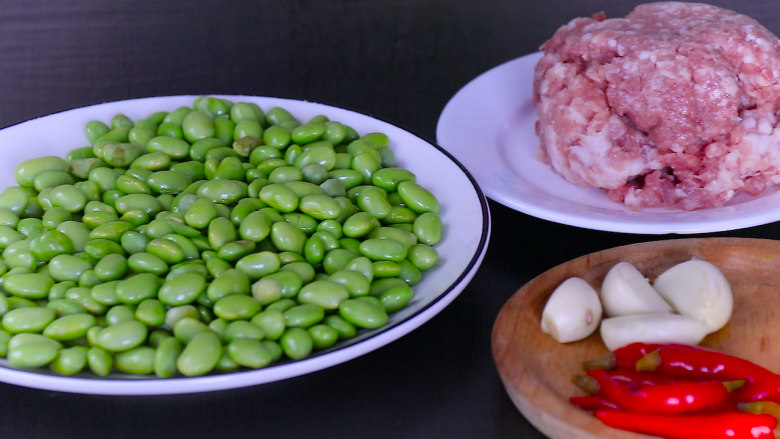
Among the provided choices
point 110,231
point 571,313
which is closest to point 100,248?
point 110,231

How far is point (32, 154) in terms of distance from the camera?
1929mm

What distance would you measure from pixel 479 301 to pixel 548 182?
424mm

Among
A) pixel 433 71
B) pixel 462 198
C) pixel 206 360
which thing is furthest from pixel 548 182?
pixel 206 360

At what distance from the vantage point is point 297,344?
50.9 inches

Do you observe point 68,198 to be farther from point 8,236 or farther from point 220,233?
point 220,233

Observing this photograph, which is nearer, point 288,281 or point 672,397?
point 672,397

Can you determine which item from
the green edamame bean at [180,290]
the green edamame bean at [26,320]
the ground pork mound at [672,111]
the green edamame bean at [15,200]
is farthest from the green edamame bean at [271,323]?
the ground pork mound at [672,111]

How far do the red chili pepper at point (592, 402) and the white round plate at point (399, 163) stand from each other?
0.82 ft

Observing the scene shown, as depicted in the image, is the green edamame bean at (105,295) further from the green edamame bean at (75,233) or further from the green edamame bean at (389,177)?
the green edamame bean at (389,177)

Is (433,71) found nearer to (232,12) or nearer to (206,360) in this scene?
(232,12)

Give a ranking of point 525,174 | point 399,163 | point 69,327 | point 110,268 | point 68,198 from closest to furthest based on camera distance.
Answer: point 69,327 → point 110,268 → point 68,198 → point 399,163 → point 525,174

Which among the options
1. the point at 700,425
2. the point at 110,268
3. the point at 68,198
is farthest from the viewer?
the point at 68,198

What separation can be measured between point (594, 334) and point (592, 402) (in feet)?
0.68

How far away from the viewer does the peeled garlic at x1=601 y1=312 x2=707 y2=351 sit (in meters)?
1.38
